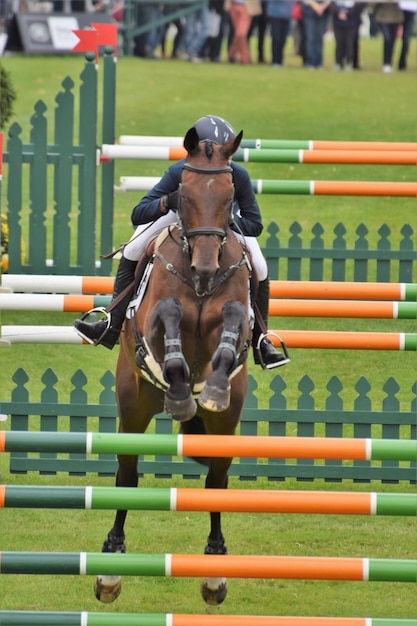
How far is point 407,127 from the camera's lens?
22.1 m

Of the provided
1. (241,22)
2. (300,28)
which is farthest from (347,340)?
(300,28)

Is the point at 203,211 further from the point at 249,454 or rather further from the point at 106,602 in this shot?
the point at 106,602

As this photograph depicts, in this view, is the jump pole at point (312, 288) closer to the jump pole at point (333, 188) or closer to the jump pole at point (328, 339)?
the jump pole at point (328, 339)

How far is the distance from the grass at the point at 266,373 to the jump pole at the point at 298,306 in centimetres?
158

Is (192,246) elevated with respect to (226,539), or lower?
elevated

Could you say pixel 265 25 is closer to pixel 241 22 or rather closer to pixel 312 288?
pixel 241 22

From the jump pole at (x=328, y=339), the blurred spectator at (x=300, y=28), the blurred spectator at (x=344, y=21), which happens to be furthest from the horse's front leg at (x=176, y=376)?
the blurred spectator at (x=300, y=28)

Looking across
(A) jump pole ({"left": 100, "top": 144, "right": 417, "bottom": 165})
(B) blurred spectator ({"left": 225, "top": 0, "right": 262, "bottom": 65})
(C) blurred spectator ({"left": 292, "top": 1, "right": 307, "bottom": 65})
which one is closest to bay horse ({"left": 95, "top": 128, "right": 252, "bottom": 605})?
(A) jump pole ({"left": 100, "top": 144, "right": 417, "bottom": 165})

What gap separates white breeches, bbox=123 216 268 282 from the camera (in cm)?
738

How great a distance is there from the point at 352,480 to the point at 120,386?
2713 millimetres

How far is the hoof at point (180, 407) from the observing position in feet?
21.4

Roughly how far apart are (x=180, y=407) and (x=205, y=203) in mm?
1084

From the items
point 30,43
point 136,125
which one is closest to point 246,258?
point 136,125

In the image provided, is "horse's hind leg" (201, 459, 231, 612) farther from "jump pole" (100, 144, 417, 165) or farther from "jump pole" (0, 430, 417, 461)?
"jump pole" (100, 144, 417, 165)
